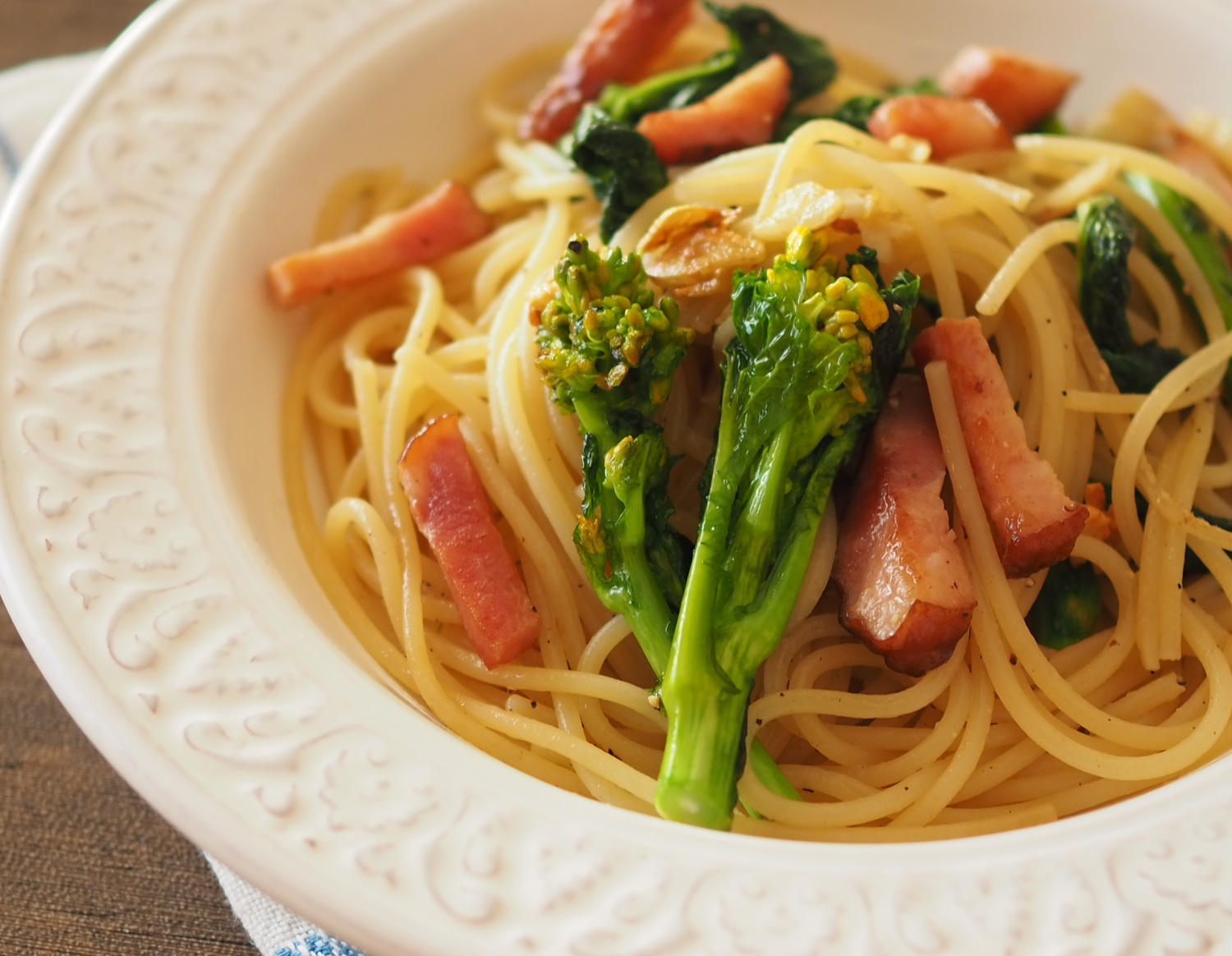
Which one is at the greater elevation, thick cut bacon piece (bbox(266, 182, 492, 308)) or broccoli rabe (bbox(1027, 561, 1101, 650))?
thick cut bacon piece (bbox(266, 182, 492, 308))

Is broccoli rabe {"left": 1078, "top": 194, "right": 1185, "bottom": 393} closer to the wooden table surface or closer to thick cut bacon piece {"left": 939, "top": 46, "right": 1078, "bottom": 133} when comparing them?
thick cut bacon piece {"left": 939, "top": 46, "right": 1078, "bottom": 133}

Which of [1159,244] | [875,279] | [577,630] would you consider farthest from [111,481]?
[1159,244]

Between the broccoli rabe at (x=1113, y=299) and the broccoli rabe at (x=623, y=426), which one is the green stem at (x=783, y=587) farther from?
the broccoli rabe at (x=1113, y=299)

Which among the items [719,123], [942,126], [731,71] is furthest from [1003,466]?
[731,71]

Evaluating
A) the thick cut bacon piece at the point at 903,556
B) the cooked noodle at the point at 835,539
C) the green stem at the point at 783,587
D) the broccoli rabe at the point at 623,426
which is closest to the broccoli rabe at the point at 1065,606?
the cooked noodle at the point at 835,539

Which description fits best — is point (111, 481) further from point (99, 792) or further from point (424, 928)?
point (424, 928)

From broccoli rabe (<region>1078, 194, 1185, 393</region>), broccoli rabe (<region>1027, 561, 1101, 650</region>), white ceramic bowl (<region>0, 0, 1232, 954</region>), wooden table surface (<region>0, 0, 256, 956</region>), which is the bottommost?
wooden table surface (<region>0, 0, 256, 956</region>)

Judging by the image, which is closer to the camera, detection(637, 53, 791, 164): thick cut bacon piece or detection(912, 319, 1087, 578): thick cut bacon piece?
detection(912, 319, 1087, 578): thick cut bacon piece

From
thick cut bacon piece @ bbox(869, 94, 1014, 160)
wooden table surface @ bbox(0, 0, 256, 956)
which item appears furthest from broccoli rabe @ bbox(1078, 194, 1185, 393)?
wooden table surface @ bbox(0, 0, 256, 956)
